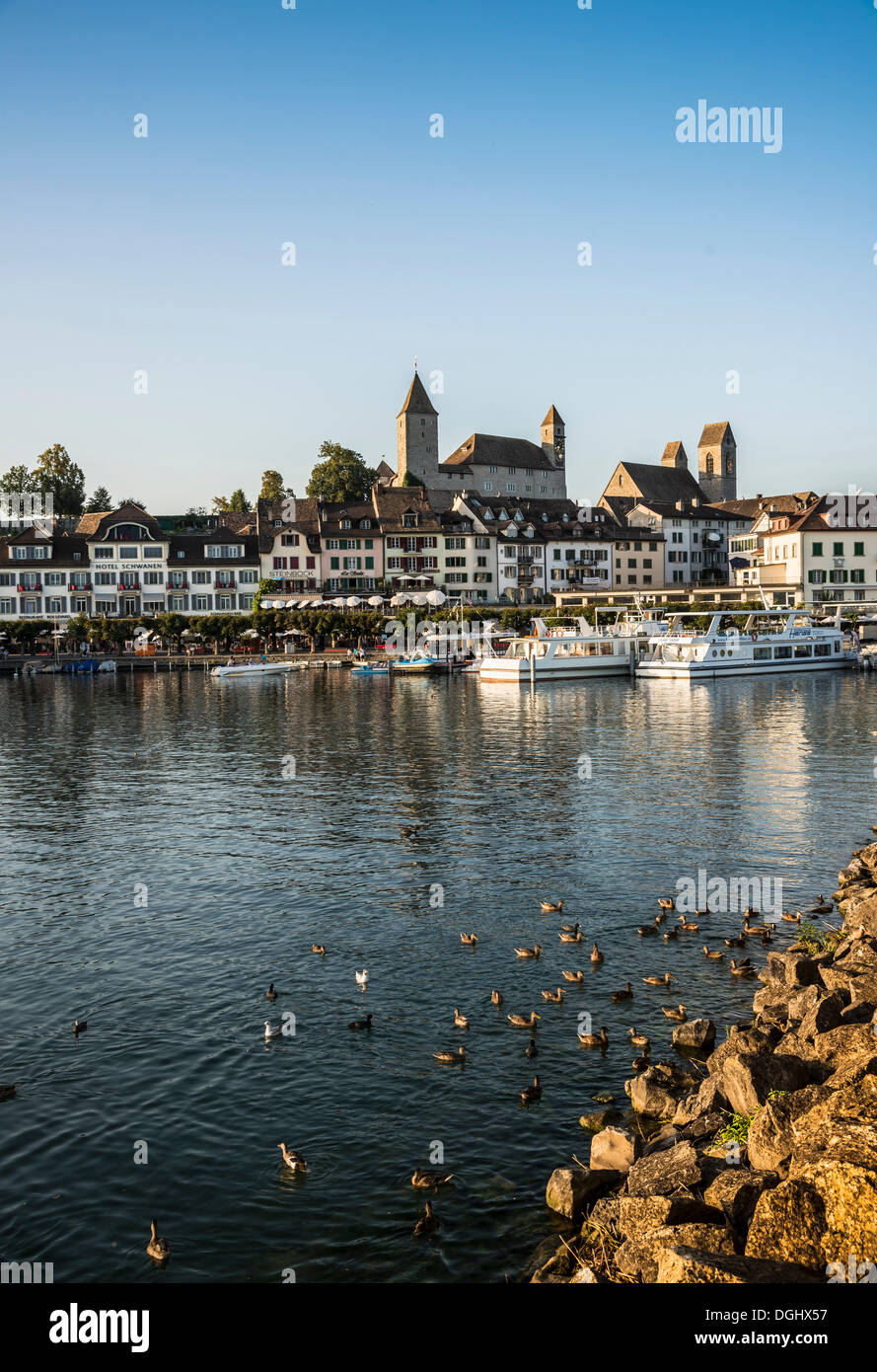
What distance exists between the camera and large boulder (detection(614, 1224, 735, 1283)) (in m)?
9.60

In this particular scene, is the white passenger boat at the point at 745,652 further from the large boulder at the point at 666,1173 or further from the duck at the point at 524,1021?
the large boulder at the point at 666,1173

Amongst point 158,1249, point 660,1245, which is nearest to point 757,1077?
point 660,1245

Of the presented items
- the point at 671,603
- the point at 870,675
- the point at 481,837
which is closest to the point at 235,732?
the point at 481,837

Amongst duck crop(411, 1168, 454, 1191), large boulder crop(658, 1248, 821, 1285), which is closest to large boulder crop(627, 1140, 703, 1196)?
large boulder crop(658, 1248, 821, 1285)

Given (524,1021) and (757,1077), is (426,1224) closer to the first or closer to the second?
(757,1077)

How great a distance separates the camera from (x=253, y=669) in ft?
336

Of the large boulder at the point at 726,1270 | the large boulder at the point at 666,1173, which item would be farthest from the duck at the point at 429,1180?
the large boulder at the point at 726,1270

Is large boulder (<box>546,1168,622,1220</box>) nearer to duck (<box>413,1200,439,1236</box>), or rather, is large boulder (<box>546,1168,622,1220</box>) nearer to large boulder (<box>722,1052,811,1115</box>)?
duck (<box>413,1200,439,1236</box>)

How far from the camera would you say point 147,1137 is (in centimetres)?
1455

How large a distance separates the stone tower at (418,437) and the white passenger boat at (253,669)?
205 ft

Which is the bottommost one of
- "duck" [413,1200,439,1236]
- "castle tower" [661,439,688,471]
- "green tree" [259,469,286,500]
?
"duck" [413,1200,439,1236]

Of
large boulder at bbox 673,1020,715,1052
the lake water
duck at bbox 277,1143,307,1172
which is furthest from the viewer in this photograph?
large boulder at bbox 673,1020,715,1052

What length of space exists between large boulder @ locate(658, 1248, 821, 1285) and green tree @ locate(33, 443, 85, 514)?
6162 inches

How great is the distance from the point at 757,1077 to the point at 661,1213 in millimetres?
3397
